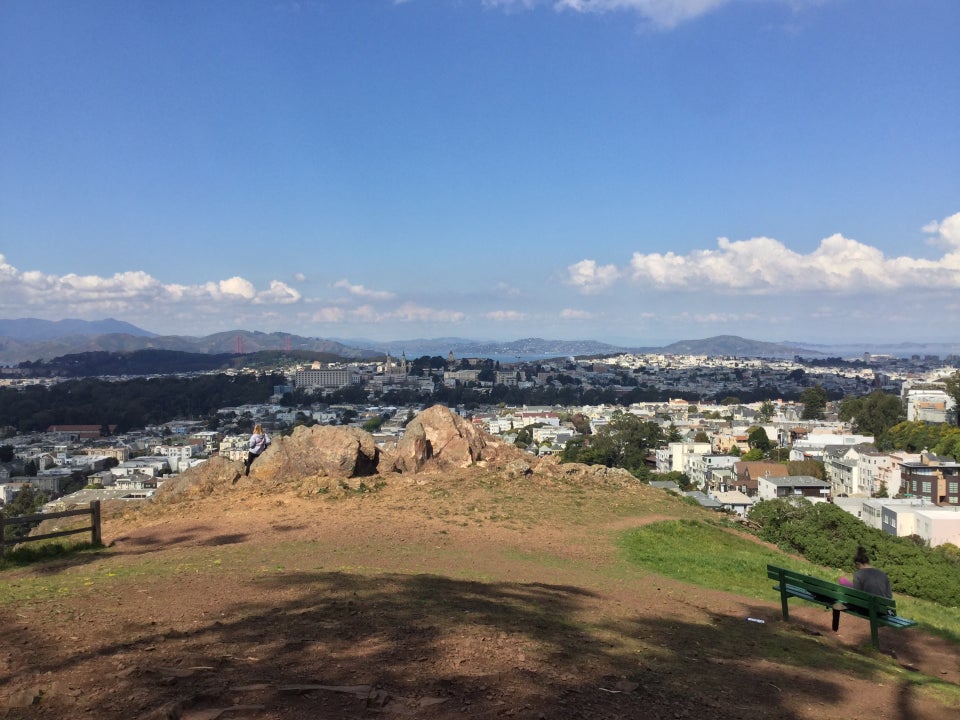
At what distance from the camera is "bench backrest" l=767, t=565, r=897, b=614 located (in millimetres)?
7043

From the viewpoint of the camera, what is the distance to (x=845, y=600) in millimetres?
7277

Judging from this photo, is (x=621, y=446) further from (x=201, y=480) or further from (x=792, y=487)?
(x=201, y=480)

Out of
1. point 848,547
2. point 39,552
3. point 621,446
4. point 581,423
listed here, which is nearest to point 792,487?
point 621,446

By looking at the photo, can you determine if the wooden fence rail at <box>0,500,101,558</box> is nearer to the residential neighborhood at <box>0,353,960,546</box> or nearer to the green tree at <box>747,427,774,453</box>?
the residential neighborhood at <box>0,353,960,546</box>

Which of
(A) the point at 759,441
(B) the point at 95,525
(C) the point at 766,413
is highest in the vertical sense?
(B) the point at 95,525

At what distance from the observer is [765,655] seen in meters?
6.39

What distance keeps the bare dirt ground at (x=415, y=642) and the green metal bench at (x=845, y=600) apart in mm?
313

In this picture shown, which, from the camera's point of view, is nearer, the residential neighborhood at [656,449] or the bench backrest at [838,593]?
the bench backrest at [838,593]

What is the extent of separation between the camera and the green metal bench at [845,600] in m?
7.05

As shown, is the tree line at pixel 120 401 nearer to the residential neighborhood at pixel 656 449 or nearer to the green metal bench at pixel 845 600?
the residential neighborhood at pixel 656 449

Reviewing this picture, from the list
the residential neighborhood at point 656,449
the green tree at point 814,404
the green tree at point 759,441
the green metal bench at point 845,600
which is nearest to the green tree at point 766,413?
the residential neighborhood at point 656,449

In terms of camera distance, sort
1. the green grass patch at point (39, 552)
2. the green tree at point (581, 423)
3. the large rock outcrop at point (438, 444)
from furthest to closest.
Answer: the green tree at point (581, 423) < the large rock outcrop at point (438, 444) < the green grass patch at point (39, 552)

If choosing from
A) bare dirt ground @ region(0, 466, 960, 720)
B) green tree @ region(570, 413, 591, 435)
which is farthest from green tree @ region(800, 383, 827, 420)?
bare dirt ground @ region(0, 466, 960, 720)

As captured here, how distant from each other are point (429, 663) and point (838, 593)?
4774mm
